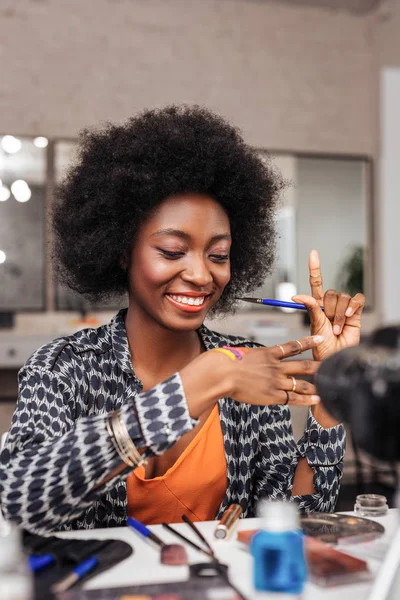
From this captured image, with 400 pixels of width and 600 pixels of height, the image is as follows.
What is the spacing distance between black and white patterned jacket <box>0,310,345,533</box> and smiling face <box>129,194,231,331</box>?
0.14 m

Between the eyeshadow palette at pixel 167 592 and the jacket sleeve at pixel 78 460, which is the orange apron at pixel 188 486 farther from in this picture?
the eyeshadow palette at pixel 167 592

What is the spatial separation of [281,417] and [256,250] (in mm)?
438

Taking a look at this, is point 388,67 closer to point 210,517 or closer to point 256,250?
point 256,250

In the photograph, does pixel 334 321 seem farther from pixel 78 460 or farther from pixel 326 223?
pixel 326 223

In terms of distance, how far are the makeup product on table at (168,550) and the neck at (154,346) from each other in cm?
48

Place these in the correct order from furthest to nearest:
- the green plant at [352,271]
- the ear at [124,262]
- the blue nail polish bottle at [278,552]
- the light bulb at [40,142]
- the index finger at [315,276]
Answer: the green plant at [352,271]
the light bulb at [40,142]
the ear at [124,262]
the index finger at [315,276]
the blue nail polish bottle at [278,552]

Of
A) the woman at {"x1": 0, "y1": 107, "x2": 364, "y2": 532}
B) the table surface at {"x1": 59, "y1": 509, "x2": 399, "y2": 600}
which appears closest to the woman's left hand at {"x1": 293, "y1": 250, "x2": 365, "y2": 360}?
the woman at {"x1": 0, "y1": 107, "x2": 364, "y2": 532}

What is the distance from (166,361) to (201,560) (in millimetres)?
606

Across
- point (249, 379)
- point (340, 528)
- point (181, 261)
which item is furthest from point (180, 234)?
point (340, 528)

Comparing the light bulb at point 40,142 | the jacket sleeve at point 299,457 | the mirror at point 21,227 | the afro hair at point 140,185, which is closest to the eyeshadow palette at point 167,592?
the jacket sleeve at point 299,457

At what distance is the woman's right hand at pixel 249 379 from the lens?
96cm

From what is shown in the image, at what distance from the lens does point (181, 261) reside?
4.10 feet

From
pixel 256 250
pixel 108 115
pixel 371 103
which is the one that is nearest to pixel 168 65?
pixel 108 115

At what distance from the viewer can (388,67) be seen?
4.22 metres
